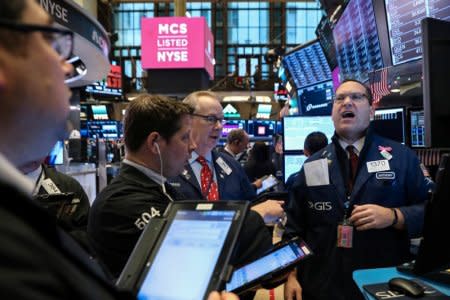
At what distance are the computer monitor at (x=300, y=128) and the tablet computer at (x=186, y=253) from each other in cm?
462

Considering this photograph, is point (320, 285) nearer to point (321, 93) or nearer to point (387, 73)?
point (387, 73)

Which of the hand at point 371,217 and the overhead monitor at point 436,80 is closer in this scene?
the overhead monitor at point 436,80

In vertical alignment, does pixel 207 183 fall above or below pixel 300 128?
below

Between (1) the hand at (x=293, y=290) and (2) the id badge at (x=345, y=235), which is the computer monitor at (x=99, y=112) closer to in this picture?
(1) the hand at (x=293, y=290)

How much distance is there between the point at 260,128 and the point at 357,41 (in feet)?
32.6

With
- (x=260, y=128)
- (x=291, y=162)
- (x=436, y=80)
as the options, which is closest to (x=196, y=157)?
(x=436, y=80)

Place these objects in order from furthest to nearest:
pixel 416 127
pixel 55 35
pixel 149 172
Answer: pixel 416 127
pixel 149 172
pixel 55 35

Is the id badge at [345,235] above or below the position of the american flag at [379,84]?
below

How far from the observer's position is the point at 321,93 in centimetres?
637

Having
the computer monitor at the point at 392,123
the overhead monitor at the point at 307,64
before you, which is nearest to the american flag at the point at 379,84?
the computer monitor at the point at 392,123

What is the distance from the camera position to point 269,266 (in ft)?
4.47

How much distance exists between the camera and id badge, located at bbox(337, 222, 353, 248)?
1982 millimetres

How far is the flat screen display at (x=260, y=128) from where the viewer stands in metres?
14.0

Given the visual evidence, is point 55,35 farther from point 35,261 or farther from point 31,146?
point 35,261
